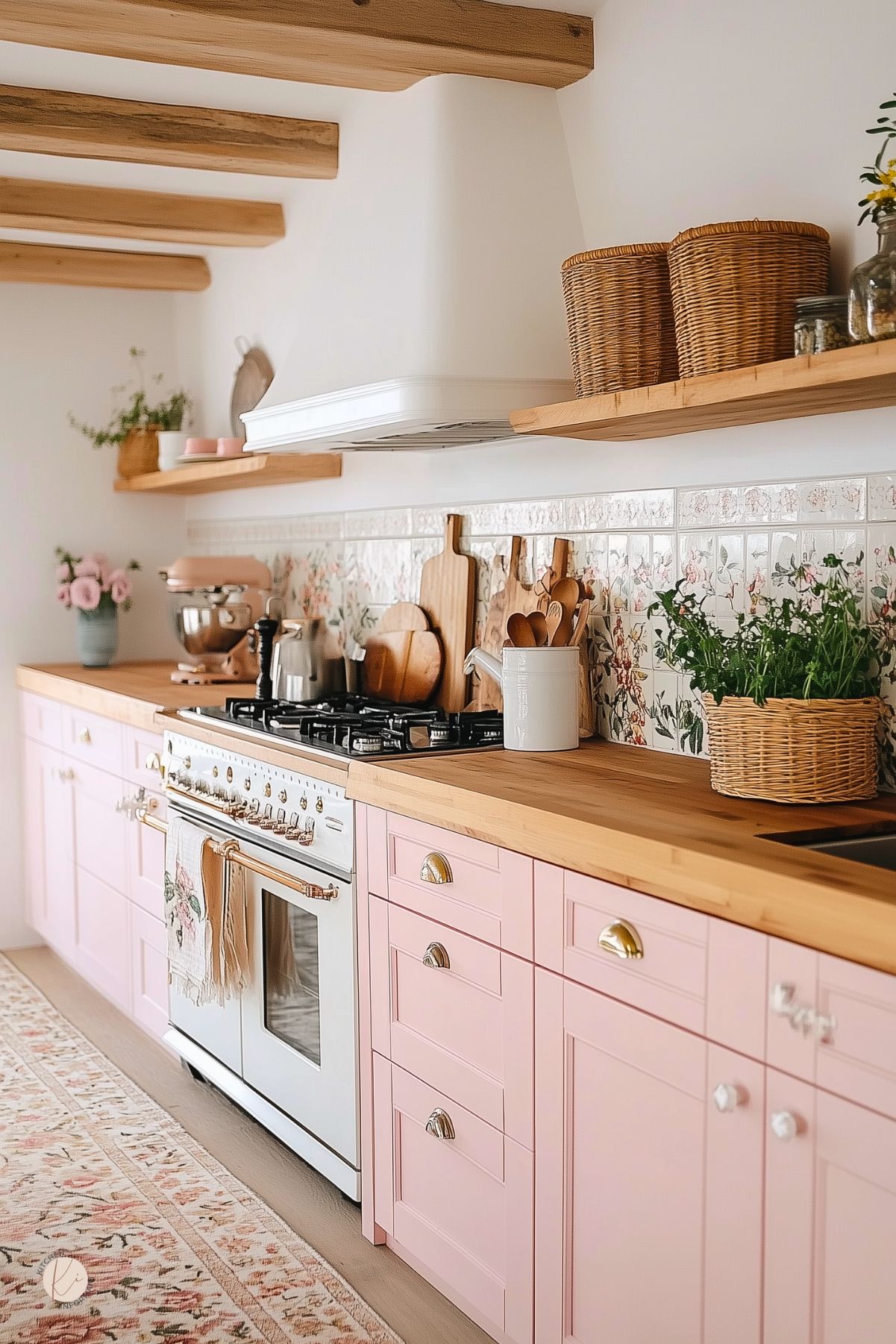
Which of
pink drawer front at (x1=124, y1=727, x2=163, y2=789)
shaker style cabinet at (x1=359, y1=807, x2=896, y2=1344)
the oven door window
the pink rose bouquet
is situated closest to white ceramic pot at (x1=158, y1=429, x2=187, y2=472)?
the pink rose bouquet

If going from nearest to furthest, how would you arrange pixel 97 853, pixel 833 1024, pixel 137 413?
pixel 833 1024 < pixel 97 853 < pixel 137 413

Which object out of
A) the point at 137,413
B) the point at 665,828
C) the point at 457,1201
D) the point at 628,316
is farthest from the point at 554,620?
the point at 137,413

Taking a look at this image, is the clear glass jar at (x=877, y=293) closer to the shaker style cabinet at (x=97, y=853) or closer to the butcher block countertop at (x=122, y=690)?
the butcher block countertop at (x=122, y=690)

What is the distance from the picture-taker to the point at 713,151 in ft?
8.19

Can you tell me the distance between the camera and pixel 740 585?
2.51 m

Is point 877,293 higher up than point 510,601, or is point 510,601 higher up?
point 877,293

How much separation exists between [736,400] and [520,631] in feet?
2.98

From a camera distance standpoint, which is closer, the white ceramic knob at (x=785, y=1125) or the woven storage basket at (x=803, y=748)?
the white ceramic knob at (x=785, y=1125)

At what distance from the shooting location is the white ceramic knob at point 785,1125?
1551 millimetres

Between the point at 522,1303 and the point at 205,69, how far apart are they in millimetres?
2539

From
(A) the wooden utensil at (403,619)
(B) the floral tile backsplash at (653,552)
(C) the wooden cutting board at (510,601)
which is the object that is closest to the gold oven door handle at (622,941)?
(B) the floral tile backsplash at (653,552)

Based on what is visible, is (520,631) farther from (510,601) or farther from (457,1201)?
(457,1201)

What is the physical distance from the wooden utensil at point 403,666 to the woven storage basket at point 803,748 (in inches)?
55.3
